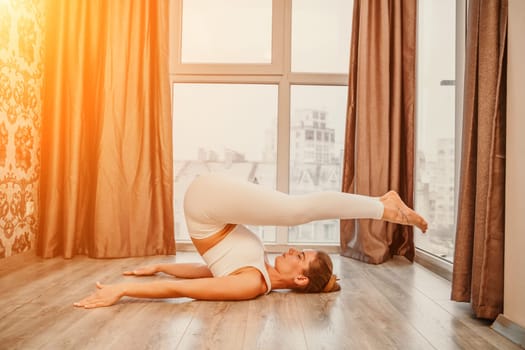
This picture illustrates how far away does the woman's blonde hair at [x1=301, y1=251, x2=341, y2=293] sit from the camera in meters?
2.03

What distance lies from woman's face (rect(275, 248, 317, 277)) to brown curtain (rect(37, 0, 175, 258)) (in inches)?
49.1

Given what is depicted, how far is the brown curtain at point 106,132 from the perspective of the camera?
2.96 meters

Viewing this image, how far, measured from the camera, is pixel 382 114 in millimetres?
3076

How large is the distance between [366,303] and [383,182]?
4.27 ft

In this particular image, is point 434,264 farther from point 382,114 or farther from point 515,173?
point 515,173

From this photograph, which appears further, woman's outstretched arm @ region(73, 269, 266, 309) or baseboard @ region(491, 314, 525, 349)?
woman's outstretched arm @ region(73, 269, 266, 309)

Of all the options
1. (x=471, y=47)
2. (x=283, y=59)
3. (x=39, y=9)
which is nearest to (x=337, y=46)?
(x=283, y=59)

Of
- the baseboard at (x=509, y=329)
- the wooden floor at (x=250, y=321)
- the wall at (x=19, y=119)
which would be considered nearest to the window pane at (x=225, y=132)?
the wall at (x=19, y=119)

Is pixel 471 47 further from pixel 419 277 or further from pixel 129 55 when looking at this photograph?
pixel 129 55

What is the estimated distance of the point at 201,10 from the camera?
3523 millimetres

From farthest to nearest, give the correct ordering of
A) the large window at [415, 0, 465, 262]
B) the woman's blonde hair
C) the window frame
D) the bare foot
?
the large window at [415, 0, 465, 262], the window frame, the woman's blonde hair, the bare foot

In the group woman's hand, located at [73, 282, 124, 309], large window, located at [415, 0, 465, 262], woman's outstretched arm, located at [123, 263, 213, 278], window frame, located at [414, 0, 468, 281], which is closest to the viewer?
woman's hand, located at [73, 282, 124, 309]

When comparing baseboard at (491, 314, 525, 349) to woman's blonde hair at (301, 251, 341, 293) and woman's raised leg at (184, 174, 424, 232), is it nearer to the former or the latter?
woman's raised leg at (184, 174, 424, 232)

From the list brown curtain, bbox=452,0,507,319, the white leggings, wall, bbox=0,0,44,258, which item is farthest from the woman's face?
wall, bbox=0,0,44,258
